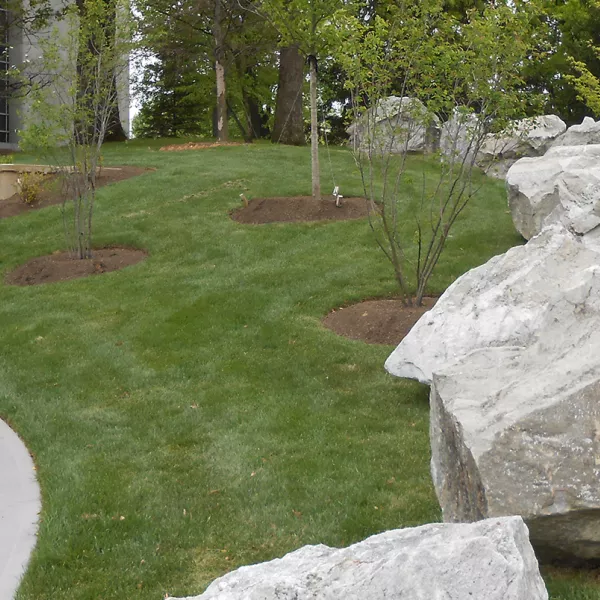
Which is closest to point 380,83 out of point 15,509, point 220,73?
point 15,509

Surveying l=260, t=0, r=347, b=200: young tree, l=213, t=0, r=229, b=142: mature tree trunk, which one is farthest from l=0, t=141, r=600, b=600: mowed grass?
l=213, t=0, r=229, b=142: mature tree trunk

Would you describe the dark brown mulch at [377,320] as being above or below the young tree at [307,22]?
below

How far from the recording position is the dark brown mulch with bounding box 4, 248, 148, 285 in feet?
38.8

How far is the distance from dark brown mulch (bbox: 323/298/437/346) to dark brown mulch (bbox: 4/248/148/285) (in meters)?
4.27

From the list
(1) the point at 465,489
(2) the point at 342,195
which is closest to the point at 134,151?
(2) the point at 342,195

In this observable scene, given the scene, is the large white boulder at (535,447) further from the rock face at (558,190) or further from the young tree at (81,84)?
the young tree at (81,84)

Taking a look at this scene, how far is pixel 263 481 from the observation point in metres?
5.61

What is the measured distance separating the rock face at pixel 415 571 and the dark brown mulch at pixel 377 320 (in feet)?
18.2

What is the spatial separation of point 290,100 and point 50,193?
28.4 ft

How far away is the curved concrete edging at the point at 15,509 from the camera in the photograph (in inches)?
185

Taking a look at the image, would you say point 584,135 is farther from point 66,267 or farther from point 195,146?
point 195,146

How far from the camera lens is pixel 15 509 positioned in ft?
18.0

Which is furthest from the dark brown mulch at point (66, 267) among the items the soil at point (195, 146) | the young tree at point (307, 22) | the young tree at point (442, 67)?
the soil at point (195, 146)

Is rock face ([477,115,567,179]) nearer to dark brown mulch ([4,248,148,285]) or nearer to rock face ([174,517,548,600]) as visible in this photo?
dark brown mulch ([4,248,148,285])
